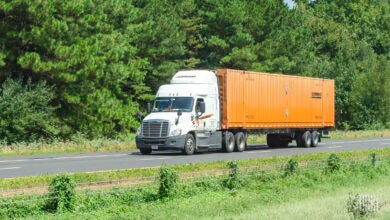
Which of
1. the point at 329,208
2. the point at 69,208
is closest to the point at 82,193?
the point at 69,208

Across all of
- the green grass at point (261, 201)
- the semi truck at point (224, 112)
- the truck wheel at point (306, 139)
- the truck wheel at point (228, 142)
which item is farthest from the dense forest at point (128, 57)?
the green grass at point (261, 201)

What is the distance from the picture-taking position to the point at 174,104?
32406mm

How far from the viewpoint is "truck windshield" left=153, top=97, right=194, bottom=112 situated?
3216 centimetres

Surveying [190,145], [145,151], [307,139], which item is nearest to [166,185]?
[190,145]

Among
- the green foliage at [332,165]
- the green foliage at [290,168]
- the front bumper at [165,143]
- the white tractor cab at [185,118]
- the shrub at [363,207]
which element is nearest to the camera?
the shrub at [363,207]

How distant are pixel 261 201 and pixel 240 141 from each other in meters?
16.9

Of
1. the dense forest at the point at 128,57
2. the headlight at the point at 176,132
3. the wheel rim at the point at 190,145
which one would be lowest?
the wheel rim at the point at 190,145

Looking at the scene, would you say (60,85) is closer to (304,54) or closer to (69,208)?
(69,208)

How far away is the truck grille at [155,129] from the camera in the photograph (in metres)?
31.0

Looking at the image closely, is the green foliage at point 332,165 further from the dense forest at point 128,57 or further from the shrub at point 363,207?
the dense forest at point 128,57

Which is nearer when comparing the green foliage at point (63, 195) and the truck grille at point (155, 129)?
the green foliage at point (63, 195)

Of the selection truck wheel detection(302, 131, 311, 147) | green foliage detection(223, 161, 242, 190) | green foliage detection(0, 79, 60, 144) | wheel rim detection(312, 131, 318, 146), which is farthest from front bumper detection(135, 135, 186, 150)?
wheel rim detection(312, 131, 318, 146)

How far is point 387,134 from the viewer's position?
61938 mm

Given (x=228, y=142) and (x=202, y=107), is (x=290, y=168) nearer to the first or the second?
(x=202, y=107)
